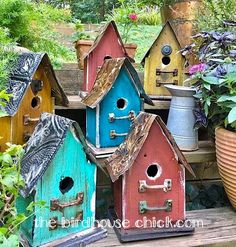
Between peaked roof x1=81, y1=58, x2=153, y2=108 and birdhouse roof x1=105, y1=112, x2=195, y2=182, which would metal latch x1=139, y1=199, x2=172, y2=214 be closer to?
birdhouse roof x1=105, y1=112, x2=195, y2=182

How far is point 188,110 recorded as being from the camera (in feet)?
4.12

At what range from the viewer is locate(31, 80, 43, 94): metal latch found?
3.46ft

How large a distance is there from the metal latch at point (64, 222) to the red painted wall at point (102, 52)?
53 centimetres

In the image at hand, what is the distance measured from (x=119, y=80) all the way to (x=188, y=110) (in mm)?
276

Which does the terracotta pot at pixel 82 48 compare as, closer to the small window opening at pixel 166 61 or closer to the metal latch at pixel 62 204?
the small window opening at pixel 166 61

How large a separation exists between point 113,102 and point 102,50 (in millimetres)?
237

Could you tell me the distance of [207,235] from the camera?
102cm

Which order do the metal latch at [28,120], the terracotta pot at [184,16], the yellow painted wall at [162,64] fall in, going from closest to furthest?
the metal latch at [28,120] < the yellow painted wall at [162,64] < the terracotta pot at [184,16]

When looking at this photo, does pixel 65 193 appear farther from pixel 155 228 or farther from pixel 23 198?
pixel 155 228

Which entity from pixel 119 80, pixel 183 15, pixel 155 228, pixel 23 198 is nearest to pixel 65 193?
pixel 23 198

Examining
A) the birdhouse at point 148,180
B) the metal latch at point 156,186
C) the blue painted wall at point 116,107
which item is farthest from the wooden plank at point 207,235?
the blue painted wall at point 116,107

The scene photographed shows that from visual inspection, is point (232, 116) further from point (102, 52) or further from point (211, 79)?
point (102, 52)

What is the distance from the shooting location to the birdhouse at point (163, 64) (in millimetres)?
1396

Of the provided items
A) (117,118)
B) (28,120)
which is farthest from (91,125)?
(28,120)
